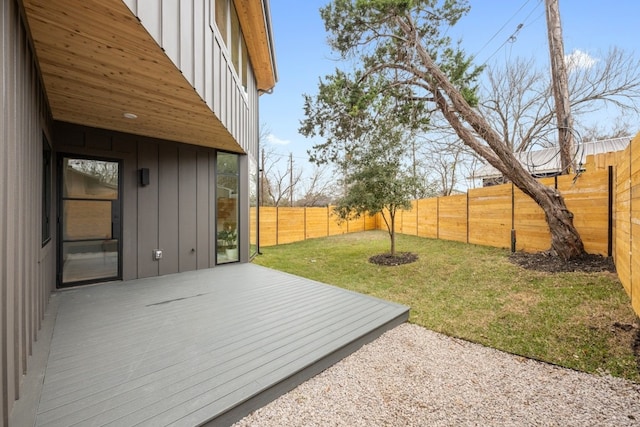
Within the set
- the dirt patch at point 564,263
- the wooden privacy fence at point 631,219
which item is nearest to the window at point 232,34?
the wooden privacy fence at point 631,219

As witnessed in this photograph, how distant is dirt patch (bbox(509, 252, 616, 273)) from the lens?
468 centimetres

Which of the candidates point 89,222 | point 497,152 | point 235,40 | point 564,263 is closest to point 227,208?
point 89,222

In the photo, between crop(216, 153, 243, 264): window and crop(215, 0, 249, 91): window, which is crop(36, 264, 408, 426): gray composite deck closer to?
crop(216, 153, 243, 264): window

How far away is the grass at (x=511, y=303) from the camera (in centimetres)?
274

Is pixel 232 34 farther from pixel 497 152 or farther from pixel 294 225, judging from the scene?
pixel 294 225

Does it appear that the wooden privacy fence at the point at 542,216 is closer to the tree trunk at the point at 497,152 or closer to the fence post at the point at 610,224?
the fence post at the point at 610,224

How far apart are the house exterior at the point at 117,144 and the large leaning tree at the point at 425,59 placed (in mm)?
1998

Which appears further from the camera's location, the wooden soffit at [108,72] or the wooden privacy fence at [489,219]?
the wooden privacy fence at [489,219]

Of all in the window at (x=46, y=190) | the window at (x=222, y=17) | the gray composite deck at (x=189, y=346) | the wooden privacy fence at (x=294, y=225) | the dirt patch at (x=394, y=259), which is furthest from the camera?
the wooden privacy fence at (x=294, y=225)

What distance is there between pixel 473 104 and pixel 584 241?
3630 millimetres

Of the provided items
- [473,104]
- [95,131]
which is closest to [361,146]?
[473,104]

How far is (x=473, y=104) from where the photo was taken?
247 inches

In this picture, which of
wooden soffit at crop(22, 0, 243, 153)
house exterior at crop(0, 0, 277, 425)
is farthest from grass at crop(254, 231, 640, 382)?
wooden soffit at crop(22, 0, 243, 153)

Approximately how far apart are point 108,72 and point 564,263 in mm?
7462
